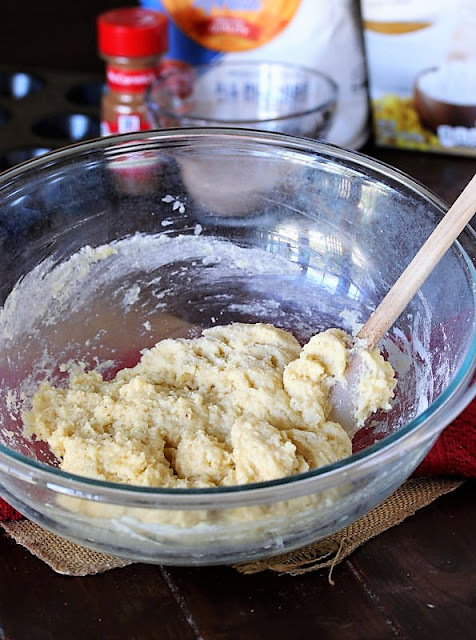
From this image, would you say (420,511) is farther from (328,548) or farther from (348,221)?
(348,221)

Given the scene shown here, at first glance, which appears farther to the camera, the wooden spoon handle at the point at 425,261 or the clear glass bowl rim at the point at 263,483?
the wooden spoon handle at the point at 425,261

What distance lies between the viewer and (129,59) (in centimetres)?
133

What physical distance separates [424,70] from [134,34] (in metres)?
0.45

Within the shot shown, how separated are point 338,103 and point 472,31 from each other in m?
0.23

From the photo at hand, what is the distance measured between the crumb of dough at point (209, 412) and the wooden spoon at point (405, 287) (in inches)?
0.5

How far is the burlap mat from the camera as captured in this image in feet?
2.50

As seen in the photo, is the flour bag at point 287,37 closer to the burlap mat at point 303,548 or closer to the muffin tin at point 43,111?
the muffin tin at point 43,111

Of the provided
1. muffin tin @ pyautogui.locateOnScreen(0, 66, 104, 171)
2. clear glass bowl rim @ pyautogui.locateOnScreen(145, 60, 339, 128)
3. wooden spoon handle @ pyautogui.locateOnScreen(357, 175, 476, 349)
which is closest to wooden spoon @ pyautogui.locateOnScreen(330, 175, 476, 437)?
wooden spoon handle @ pyautogui.locateOnScreen(357, 175, 476, 349)

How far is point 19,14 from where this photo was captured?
1.97m

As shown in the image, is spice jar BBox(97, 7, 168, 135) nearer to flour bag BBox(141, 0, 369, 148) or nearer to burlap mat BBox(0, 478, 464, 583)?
flour bag BBox(141, 0, 369, 148)

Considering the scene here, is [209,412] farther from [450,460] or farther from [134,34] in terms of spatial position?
[134,34]

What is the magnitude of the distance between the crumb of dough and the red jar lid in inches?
24.5

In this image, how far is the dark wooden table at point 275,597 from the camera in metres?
0.71

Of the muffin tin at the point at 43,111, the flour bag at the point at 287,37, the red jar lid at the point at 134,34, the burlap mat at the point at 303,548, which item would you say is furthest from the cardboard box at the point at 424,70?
the burlap mat at the point at 303,548
